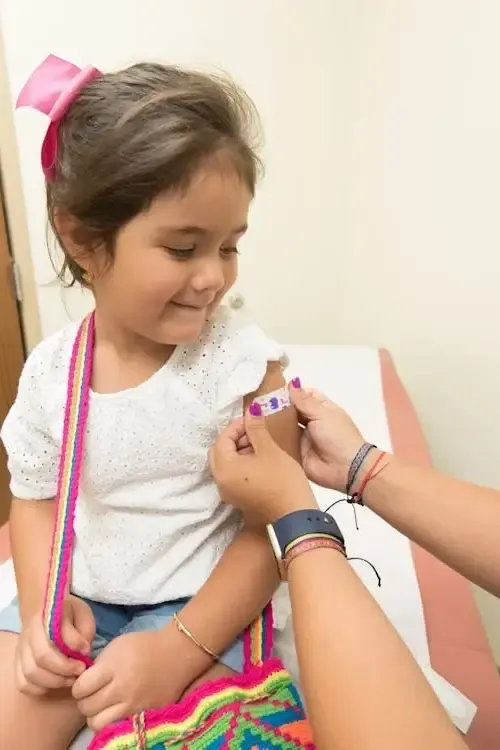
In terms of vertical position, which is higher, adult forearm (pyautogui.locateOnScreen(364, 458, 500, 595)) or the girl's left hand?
adult forearm (pyautogui.locateOnScreen(364, 458, 500, 595))

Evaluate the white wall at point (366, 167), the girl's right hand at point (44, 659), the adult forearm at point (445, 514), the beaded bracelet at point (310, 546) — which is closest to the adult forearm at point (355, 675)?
the beaded bracelet at point (310, 546)

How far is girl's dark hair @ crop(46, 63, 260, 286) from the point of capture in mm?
702

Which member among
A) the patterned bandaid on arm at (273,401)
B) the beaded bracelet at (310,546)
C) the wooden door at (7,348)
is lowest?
the wooden door at (7,348)

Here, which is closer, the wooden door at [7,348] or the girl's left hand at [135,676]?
the girl's left hand at [135,676]

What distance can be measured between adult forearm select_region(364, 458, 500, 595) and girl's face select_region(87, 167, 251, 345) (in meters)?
0.31

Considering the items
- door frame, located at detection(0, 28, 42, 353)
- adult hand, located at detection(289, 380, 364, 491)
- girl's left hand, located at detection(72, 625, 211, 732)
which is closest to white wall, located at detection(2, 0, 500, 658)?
door frame, located at detection(0, 28, 42, 353)

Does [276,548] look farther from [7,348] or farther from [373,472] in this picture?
[7,348]

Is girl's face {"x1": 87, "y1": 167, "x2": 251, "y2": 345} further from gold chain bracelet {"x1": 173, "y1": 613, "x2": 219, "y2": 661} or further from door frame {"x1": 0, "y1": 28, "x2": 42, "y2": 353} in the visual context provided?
door frame {"x1": 0, "y1": 28, "x2": 42, "y2": 353}

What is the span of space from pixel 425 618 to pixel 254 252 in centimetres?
126

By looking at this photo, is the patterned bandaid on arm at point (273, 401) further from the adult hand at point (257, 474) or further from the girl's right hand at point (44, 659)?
the girl's right hand at point (44, 659)

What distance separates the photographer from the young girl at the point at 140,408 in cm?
72

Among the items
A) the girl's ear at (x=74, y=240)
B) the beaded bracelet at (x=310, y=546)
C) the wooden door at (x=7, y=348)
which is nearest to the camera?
the beaded bracelet at (x=310, y=546)

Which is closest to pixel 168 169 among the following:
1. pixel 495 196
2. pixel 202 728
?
pixel 202 728

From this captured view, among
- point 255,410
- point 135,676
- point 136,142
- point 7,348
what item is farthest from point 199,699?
point 7,348
